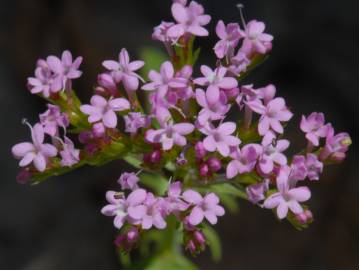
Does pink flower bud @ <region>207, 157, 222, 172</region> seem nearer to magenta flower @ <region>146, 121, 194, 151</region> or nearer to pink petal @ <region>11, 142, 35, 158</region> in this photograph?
magenta flower @ <region>146, 121, 194, 151</region>

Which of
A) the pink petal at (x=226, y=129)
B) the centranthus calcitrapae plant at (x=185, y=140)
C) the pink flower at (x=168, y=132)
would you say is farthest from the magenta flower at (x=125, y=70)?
the pink petal at (x=226, y=129)

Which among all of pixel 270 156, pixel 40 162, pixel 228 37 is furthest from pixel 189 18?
pixel 40 162

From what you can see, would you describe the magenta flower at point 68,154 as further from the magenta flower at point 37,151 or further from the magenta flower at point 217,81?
the magenta flower at point 217,81

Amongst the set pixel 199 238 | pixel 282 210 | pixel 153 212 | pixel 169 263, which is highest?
pixel 153 212

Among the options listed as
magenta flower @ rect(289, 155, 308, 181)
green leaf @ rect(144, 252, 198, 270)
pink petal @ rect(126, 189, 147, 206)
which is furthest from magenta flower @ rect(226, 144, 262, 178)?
green leaf @ rect(144, 252, 198, 270)

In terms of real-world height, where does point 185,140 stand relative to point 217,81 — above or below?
below

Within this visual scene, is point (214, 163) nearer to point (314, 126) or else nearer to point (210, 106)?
point (210, 106)
